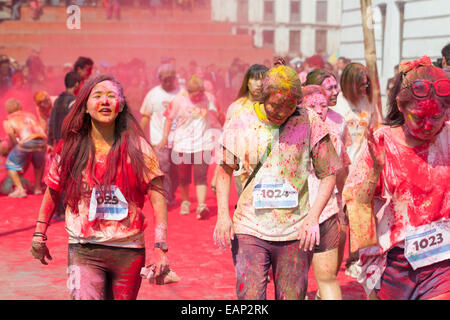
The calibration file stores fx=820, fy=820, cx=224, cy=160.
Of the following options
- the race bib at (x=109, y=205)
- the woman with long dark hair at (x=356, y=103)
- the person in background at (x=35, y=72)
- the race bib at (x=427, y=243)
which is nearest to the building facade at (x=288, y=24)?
the person in background at (x=35, y=72)

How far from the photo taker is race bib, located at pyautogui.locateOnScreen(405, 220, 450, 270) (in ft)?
13.3

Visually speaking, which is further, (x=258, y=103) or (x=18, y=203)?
(x=18, y=203)

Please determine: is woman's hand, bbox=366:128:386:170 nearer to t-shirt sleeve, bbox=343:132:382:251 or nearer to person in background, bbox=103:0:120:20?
t-shirt sleeve, bbox=343:132:382:251

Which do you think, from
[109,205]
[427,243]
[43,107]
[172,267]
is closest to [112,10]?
[43,107]

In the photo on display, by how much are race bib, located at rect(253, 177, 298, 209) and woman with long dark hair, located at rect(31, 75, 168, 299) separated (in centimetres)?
53

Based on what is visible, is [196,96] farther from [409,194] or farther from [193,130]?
[409,194]

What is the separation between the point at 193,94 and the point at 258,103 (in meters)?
5.86

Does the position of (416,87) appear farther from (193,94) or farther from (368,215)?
(193,94)

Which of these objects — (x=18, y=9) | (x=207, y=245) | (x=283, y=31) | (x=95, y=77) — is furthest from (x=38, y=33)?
(x=95, y=77)

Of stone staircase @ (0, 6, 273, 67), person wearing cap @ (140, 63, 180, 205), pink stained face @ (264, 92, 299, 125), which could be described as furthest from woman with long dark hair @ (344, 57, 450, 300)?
stone staircase @ (0, 6, 273, 67)

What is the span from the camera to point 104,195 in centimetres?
428

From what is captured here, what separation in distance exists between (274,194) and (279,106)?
472 mm

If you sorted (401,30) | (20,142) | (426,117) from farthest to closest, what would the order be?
(401,30) → (20,142) → (426,117)

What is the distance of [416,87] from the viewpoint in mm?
4070
